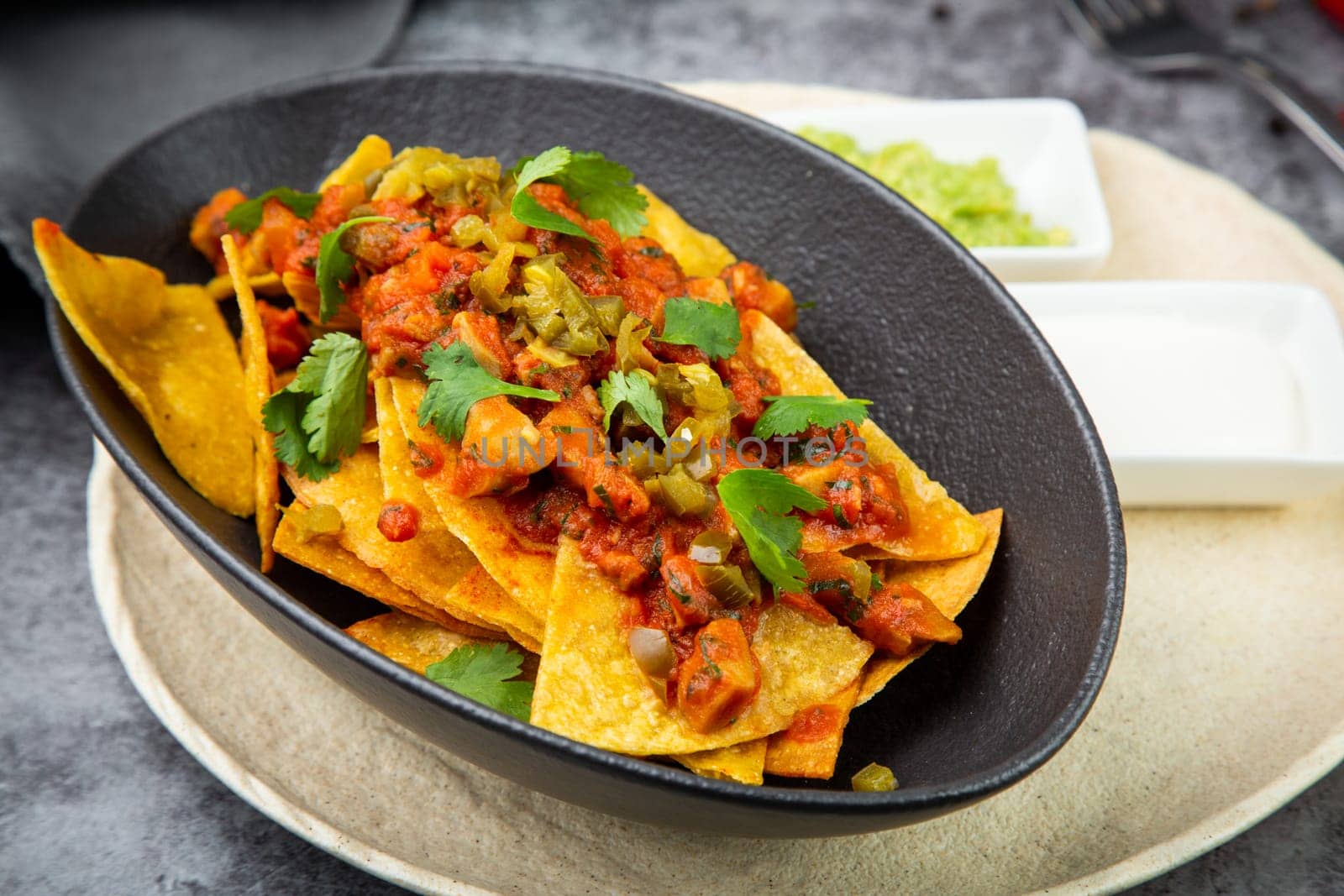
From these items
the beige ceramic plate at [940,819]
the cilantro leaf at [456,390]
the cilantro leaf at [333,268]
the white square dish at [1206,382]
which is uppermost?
the cilantro leaf at [333,268]

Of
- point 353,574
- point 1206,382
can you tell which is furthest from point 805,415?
point 1206,382

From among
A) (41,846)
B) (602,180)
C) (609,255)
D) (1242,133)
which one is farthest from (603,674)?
(1242,133)

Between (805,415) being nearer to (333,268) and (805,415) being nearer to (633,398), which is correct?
(633,398)

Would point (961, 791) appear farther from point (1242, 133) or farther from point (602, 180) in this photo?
point (1242, 133)

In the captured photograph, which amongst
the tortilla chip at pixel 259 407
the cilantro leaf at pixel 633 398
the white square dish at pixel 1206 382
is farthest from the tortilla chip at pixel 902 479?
the tortilla chip at pixel 259 407

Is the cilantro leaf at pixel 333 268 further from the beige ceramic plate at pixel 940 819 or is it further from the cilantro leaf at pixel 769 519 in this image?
the cilantro leaf at pixel 769 519

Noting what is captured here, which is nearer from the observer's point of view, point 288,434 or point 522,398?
point 522,398
